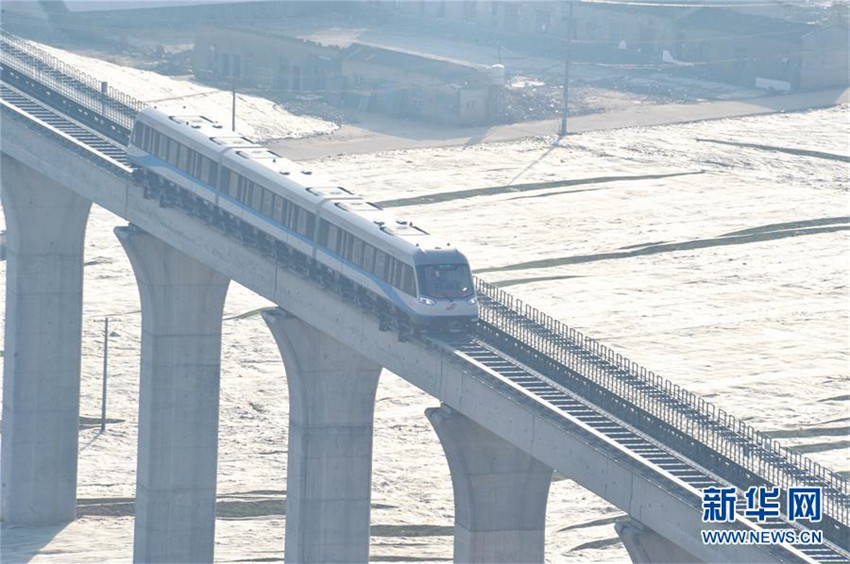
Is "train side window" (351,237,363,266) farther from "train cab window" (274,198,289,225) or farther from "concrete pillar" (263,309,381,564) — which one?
"train cab window" (274,198,289,225)

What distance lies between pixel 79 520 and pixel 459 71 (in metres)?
71.3

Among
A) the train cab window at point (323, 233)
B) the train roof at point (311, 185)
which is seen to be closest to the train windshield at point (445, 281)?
the train roof at point (311, 185)

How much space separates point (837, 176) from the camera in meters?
127

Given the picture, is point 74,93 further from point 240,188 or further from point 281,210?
point 281,210

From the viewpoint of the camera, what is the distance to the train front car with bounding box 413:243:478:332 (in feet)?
184

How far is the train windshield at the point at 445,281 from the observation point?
5631 cm

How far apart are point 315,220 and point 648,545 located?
1897cm

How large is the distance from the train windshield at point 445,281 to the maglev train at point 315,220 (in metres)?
0.03

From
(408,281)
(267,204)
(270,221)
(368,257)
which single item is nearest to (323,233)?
(368,257)

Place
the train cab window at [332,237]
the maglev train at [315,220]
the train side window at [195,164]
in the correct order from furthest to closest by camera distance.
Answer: the train side window at [195,164]
the train cab window at [332,237]
the maglev train at [315,220]

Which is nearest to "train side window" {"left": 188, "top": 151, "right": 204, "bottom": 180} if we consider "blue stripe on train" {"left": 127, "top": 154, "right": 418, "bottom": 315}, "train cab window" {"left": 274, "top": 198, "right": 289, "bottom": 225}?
"blue stripe on train" {"left": 127, "top": 154, "right": 418, "bottom": 315}

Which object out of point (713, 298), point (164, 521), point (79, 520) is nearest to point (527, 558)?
point (164, 521)

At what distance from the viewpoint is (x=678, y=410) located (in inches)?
2012

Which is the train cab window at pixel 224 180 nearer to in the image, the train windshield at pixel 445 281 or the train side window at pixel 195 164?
the train side window at pixel 195 164
